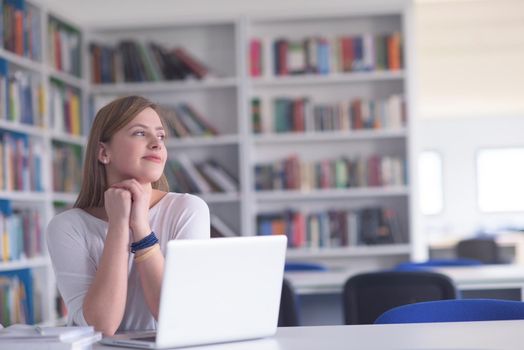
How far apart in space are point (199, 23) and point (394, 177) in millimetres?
1631

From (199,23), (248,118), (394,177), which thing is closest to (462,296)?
(394,177)

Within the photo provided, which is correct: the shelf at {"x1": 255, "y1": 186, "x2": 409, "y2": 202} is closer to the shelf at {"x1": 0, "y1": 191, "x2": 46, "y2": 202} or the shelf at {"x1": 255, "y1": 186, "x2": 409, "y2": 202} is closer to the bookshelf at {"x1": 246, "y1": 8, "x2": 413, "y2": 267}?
the bookshelf at {"x1": 246, "y1": 8, "x2": 413, "y2": 267}

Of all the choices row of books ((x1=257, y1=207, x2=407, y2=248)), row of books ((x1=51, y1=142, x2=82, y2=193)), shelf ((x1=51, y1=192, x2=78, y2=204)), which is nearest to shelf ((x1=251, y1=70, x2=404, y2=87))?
row of books ((x1=257, y1=207, x2=407, y2=248))

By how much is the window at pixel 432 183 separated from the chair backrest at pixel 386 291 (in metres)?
9.46

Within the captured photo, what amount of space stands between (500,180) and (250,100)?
7647mm

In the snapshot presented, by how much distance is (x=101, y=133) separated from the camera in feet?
6.79

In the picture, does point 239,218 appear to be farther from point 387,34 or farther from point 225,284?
point 225,284

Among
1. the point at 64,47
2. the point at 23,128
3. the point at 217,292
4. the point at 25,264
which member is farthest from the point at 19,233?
the point at 217,292

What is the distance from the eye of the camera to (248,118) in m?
5.59

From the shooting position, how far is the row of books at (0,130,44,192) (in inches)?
177

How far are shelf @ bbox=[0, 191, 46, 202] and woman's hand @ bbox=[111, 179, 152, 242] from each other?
270 cm

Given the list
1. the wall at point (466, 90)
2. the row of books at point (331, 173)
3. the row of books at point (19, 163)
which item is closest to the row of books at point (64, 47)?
the row of books at point (19, 163)

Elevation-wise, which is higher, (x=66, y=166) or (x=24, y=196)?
(x=66, y=166)

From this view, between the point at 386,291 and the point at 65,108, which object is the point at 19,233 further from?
the point at 386,291
